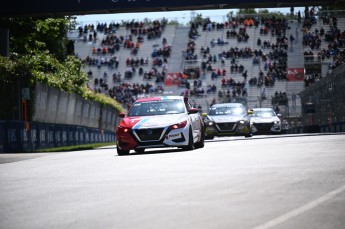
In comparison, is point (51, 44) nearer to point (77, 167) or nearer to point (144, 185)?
point (77, 167)

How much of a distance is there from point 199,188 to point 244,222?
300 centimetres

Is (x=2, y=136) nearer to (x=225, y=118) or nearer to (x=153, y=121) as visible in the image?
(x=153, y=121)

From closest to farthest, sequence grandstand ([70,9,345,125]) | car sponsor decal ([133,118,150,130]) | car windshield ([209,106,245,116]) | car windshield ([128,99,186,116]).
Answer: car sponsor decal ([133,118,150,130]), car windshield ([128,99,186,116]), car windshield ([209,106,245,116]), grandstand ([70,9,345,125])

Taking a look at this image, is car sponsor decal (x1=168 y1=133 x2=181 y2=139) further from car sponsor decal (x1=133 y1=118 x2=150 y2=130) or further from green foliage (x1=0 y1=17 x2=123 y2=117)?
green foliage (x1=0 y1=17 x2=123 y2=117)

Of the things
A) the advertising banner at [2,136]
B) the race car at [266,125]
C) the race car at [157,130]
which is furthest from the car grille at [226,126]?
the race car at [157,130]

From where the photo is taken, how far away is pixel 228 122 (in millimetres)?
32719

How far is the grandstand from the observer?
65188 millimetres

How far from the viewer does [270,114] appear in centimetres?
4125

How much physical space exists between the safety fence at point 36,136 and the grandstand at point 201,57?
88.7 ft

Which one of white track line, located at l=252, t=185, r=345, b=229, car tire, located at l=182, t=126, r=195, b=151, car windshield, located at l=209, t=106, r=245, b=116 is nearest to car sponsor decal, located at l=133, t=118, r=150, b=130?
car tire, located at l=182, t=126, r=195, b=151

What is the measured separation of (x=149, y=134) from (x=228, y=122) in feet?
43.4

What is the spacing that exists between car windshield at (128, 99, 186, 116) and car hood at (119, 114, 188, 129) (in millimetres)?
573

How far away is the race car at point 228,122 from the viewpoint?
32656 mm

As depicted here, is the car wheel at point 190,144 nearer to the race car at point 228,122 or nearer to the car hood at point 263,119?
Result: the race car at point 228,122
